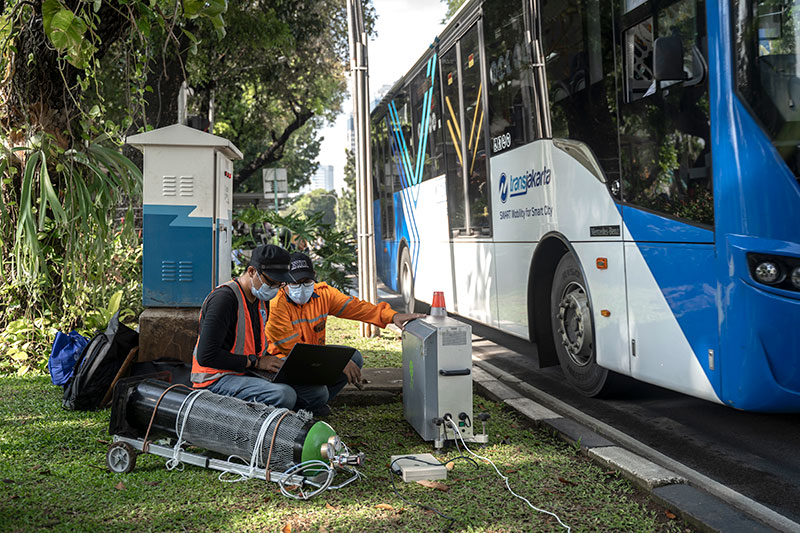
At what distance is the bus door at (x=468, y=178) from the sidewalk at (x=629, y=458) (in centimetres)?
179

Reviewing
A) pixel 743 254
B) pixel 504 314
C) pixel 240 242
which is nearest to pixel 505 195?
pixel 504 314

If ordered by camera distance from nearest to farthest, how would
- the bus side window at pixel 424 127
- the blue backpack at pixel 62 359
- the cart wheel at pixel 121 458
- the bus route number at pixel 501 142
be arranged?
the cart wheel at pixel 121 458 → the blue backpack at pixel 62 359 → the bus route number at pixel 501 142 → the bus side window at pixel 424 127

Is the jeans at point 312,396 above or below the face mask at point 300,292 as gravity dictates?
below

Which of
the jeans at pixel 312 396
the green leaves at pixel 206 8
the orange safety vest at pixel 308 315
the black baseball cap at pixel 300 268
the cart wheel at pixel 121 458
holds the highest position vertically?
the green leaves at pixel 206 8

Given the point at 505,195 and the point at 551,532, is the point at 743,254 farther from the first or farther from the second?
the point at 505,195

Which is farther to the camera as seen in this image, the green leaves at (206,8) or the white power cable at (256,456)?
the green leaves at (206,8)

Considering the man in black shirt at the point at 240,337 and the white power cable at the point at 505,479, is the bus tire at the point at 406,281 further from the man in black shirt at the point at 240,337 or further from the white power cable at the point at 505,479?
the white power cable at the point at 505,479

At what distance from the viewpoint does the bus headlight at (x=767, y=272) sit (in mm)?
4430

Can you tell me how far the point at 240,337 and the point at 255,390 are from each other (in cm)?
40

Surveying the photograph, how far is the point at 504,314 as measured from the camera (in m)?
8.07

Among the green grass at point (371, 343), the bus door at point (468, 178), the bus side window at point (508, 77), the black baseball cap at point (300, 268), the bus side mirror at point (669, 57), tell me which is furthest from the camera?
the bus door at point (468, 178)

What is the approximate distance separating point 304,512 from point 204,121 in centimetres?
394

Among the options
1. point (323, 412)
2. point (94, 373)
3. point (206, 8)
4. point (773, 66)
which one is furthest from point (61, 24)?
point (773, 66)

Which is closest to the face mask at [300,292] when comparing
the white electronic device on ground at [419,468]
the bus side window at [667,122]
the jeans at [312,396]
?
the jeans at [312,396]
